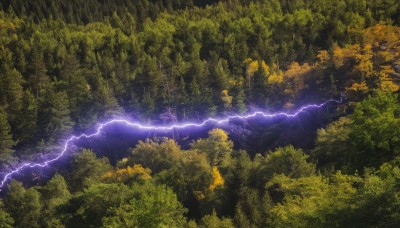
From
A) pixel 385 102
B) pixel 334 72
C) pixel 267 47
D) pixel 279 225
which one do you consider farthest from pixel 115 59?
pixel 279 225

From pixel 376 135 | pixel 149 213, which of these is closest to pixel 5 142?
pixel 149 213

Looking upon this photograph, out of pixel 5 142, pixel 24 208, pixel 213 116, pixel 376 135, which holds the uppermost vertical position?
pixel 376 135

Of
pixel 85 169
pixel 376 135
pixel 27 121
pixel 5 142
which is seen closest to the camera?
pixel 376 135

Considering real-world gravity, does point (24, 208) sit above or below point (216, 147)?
below

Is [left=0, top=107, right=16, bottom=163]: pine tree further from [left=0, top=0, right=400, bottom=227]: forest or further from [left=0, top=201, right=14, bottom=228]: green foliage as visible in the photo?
[left=0, top=201, right=14, bottom=228]: green foliage

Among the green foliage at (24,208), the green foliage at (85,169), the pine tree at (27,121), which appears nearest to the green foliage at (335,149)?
the green foliage at (85,169)

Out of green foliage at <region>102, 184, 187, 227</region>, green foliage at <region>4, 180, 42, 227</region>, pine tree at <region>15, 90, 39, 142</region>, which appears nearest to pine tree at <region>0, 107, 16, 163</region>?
pine tree at <region>15, 90, 39, 142</region>

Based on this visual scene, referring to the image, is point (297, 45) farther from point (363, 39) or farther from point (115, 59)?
point (115, 59)

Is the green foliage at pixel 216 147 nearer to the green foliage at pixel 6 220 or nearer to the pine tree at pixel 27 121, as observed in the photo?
the pine tree at pixel 27 121

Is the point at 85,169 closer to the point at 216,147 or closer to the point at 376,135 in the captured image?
the point at 216,147
